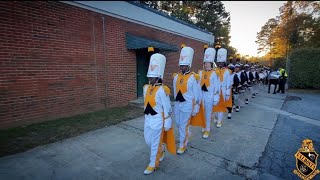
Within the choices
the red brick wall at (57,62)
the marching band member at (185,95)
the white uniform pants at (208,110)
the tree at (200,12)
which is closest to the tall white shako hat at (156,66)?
the marching band member at (185,95)

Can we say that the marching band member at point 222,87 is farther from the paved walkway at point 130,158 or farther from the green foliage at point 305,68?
the green foliage at point 305,68

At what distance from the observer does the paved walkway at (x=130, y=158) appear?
3.79 meters

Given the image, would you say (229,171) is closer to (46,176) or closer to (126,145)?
(126,145)

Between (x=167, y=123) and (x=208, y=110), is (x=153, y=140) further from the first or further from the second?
(x=208, y=110)

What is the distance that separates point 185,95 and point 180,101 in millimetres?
178

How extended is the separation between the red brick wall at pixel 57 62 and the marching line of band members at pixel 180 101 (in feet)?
13.8

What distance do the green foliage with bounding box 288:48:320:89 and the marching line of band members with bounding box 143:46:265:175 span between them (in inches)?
537

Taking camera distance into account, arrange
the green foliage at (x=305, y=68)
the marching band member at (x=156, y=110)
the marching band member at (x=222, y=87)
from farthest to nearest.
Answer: the green foliage at (x=305, y=68), the marching band member at (x=222, y=87), the marching band member at (x=156, y=110)

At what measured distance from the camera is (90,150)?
4.81 m

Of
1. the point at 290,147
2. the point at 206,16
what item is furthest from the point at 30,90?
the point at 206,16

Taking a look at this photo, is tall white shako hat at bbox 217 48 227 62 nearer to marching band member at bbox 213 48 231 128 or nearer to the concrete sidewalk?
marching band member at bbox 213 48 231 128

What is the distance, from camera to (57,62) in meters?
6.87

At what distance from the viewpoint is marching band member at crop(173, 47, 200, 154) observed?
15.1 feet

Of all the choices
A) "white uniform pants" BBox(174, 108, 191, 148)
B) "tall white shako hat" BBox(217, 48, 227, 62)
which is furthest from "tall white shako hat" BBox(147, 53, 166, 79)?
"tall white shako hat" BBox(217, 48, 227, 62)
